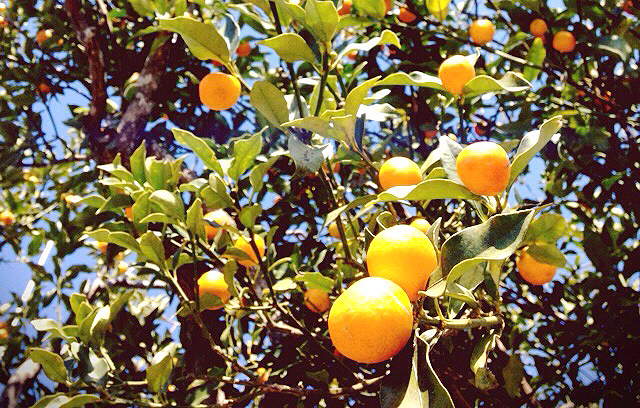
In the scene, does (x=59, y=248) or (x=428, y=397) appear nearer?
(x=428, y=397)

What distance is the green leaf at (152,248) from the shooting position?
1.05 metres

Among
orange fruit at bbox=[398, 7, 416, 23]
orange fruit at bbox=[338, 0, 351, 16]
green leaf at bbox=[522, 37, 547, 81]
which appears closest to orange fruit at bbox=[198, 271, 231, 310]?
orange fruit at bbox=[338, 0, 351, 16]

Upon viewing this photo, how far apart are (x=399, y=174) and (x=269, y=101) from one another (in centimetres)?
33

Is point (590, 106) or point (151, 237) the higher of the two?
point (151, 237)

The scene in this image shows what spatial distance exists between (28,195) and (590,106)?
332 cm

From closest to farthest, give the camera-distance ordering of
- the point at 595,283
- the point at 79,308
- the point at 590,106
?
1. the point at 79,308
2. the point at 595,283
3. the point at 590,106

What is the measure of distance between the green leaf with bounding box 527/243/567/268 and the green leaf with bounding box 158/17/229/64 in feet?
2.57

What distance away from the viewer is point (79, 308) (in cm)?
118

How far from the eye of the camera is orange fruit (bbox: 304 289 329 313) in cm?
138

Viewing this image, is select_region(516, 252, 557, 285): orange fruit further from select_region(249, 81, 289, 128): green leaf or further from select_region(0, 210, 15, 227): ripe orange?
select_region(0, 210, 15, 227): ripe orange

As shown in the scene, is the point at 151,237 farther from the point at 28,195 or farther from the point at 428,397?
the point at 28,195

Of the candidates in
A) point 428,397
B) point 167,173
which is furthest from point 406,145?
point 428,397

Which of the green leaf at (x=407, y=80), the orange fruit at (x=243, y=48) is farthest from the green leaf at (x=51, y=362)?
the orange fruit at (x=243, y=48)

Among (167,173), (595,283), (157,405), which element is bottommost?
(595,283)
